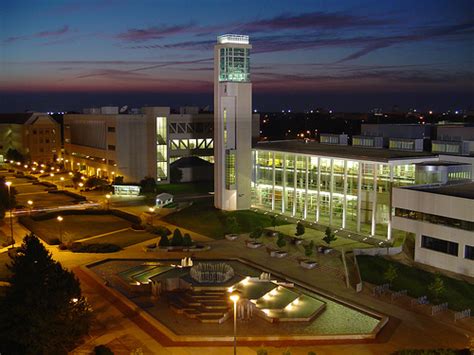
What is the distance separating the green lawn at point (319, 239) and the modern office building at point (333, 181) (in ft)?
7.38

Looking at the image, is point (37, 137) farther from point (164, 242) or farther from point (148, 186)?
point (164, 242)

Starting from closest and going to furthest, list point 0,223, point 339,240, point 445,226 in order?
point 445,226 → point 339,240 → point 0,223

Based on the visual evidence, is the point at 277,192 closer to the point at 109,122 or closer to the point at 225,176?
the point at 225,176

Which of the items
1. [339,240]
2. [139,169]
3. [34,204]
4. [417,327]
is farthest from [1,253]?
[139,169]

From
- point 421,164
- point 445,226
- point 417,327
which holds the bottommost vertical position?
point 417,327

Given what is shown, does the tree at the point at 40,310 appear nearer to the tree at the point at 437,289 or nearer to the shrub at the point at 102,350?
the shrub at the point at 102,350

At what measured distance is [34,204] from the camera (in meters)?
59.0

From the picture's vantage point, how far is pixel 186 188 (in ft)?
237

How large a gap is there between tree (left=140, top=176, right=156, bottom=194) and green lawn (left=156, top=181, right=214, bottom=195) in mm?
832

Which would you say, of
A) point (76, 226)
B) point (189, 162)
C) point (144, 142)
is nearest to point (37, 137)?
point (144, 142)

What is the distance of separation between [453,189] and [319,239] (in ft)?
35.7

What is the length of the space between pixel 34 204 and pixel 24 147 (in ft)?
160

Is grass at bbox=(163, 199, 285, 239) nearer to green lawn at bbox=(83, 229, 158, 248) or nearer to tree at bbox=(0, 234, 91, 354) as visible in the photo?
green lawn at bbox=(83, 229, 158, 248)

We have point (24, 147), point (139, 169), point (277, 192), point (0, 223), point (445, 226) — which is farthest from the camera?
point (24, 147)
